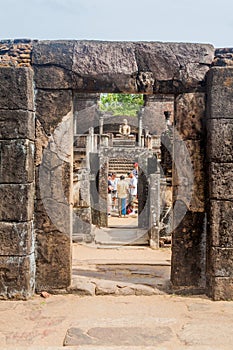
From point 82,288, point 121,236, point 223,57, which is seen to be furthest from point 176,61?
point 121,236

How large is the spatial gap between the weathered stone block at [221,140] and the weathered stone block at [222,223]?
0.53m

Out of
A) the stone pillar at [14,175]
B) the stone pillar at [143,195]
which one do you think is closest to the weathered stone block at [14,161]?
the stone pillar at [14,175]

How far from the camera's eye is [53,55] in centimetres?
546

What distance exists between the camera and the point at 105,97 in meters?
53.2

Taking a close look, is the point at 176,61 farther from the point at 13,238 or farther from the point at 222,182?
the point at 13,238

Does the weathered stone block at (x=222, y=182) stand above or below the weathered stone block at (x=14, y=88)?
below

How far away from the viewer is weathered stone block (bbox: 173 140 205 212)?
5.54 metres

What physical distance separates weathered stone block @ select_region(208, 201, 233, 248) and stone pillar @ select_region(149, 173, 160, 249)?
561 cm

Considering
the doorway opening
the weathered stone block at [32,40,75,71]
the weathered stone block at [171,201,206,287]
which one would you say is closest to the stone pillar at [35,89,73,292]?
the weathered stone block at [32,40,75,71]

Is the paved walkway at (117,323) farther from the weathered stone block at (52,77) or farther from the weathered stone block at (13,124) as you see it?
the weathered stone block at (52,77)

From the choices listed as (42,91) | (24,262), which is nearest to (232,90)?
(42,91)

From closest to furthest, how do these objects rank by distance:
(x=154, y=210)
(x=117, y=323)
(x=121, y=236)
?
(x=117, y=323), (x=154, y=210), (x=121, y=236)

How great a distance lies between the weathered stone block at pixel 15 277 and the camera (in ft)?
17.3

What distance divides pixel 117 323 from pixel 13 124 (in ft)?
8.31
